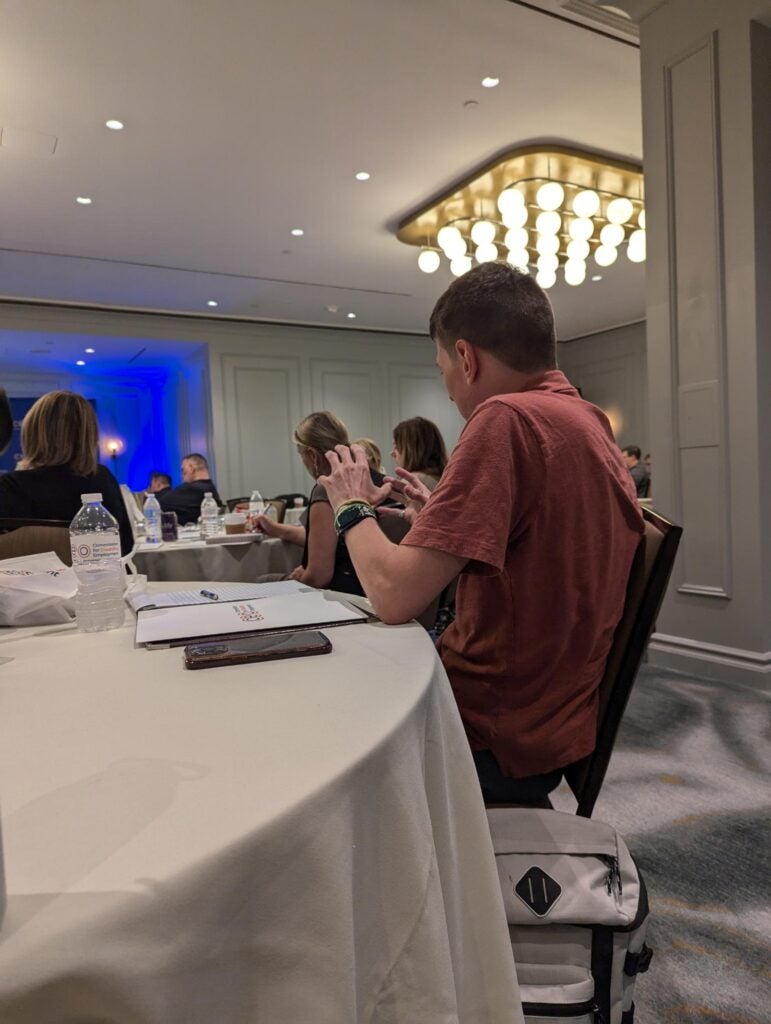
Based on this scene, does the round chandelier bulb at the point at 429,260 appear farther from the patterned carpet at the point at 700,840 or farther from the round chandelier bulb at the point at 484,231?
the patterned carpet at the point at 700,840

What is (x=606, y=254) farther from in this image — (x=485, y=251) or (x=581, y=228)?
(x=485, y=251)

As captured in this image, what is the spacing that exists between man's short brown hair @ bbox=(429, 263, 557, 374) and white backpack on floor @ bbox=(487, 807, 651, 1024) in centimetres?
76

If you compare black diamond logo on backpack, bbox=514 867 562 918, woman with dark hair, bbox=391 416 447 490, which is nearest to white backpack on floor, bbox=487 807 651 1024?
black diamond logo on backpack, bbox=514 867 562 918

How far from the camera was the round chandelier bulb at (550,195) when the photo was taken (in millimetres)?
4484

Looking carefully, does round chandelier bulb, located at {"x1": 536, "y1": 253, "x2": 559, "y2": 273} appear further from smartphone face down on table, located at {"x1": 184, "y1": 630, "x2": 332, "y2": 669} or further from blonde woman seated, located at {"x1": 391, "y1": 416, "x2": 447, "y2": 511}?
smartphone face down on table, located at {"x1": 184, "y1": 630, "x2": 332, "y2": 669}

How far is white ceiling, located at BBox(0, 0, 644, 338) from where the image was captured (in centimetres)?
309

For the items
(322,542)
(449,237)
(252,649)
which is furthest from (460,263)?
(252,649)

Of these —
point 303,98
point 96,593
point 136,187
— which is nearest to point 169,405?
point 136,187

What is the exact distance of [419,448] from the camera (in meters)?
2.94

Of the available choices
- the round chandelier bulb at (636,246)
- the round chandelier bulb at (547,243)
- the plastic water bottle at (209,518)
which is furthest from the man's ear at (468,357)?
the round chandelier bulb at (636,246)

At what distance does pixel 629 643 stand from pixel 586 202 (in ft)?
15.0

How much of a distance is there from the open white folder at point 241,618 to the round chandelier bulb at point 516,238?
4713 millimetres

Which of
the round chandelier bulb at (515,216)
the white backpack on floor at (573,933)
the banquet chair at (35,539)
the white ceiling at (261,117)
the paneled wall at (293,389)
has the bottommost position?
the white backpack on floor at (573,933)

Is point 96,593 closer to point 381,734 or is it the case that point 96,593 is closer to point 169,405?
point 381,734
